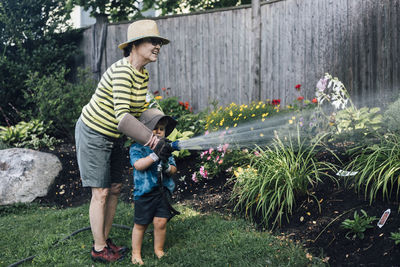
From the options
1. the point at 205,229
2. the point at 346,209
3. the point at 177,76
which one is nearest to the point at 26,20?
the point at 177,76

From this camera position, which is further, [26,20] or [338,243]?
[26,20]

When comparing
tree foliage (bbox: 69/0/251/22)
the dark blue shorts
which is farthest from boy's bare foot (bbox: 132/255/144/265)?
tree foliage (bbox: 69/0/251/22)

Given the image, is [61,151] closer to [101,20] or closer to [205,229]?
[101,20]

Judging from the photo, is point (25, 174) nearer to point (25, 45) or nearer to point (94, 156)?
point (94, 156)

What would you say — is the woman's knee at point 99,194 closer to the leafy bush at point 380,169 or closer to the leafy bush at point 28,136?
the leafy bush at point 380,169

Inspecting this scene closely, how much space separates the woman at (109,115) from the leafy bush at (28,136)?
4500mm

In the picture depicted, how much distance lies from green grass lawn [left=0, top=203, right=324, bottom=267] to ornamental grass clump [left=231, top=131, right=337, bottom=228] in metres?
0.23

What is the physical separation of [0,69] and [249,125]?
6041mm

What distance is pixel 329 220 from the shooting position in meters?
3.61

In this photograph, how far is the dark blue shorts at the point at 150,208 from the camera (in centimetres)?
345

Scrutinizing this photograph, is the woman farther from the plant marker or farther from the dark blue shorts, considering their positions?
the plant marker

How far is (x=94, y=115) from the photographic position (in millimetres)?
3467

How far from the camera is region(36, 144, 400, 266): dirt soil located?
305 centimetres

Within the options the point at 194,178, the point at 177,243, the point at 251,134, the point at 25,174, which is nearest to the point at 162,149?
the point at 177,243
